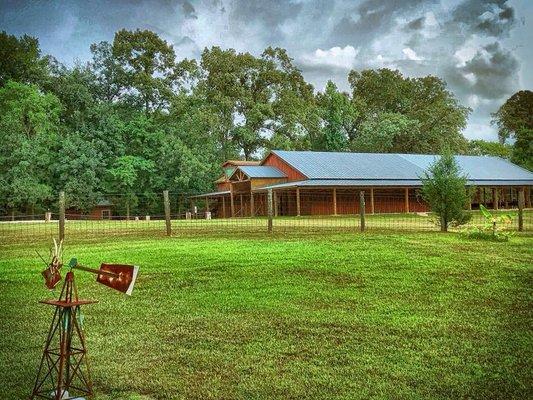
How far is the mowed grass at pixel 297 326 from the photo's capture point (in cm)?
427

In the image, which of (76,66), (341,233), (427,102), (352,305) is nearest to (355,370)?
(352,305)

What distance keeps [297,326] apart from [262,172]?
2678 cm

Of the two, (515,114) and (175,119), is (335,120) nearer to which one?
(175,119)

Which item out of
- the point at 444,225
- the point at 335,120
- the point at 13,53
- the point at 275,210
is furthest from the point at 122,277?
the point at 335,120

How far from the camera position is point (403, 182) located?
30.5m

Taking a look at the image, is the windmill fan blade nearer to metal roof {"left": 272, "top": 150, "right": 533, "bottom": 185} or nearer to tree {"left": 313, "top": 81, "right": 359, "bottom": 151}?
metal roof {"left": 272, "top": 150, "right": 533, "bottom": 185}

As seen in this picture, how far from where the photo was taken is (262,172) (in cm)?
3234

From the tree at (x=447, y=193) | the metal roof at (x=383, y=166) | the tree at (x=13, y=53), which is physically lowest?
the tree at (x=447, y=193)

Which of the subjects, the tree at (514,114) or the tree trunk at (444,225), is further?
the tree trunk at (444,225)

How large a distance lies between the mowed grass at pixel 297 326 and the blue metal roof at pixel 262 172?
2146 cm

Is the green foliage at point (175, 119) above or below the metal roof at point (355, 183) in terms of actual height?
above

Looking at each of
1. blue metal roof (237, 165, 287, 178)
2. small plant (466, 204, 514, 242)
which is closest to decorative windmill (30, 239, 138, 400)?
small plant (466, 204, 514, 242)

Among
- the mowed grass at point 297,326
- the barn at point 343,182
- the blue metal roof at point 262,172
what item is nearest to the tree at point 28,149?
the barn at point 343,182

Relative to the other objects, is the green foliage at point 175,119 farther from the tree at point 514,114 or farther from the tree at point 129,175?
the tree at point 514,114
